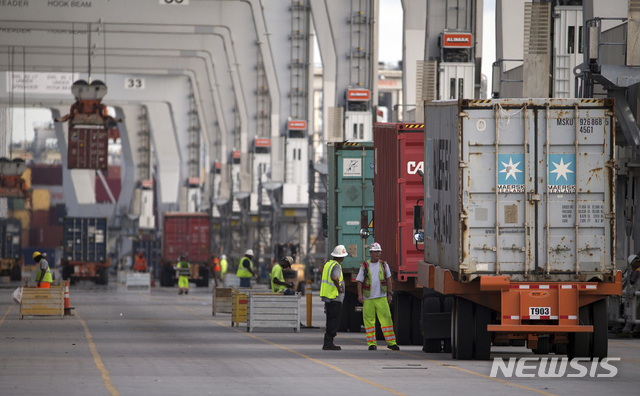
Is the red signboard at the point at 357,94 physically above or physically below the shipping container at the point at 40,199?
above

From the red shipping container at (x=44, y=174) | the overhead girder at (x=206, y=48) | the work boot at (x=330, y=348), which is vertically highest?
the overhead girder at (x=206, y=48)

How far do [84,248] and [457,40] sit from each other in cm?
3418

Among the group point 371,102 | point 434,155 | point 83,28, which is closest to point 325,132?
point 371,102

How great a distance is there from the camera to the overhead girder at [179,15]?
178 ft

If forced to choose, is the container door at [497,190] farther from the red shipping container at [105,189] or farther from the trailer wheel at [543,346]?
the red shipping container at [105,189]

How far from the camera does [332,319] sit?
18.9 meters

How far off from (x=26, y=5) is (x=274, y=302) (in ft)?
111

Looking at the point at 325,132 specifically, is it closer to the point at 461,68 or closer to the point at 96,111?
the point at 96,111

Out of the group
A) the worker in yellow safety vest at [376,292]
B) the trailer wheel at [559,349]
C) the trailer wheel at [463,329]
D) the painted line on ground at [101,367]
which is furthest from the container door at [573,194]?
the painted line on ground at [101,367]

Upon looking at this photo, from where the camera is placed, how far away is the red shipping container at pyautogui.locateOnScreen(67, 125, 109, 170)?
56.4 m

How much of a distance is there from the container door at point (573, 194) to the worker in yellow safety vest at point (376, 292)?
342 centimetres

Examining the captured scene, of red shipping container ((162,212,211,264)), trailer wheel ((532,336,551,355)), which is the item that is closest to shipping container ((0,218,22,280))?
red shipping container ((162,212,211,264))

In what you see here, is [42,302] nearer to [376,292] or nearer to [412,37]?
[376,292]

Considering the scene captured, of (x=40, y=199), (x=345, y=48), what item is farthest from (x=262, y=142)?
Result: (x=40, y=199)
